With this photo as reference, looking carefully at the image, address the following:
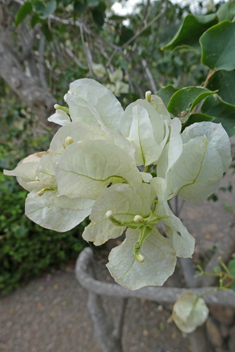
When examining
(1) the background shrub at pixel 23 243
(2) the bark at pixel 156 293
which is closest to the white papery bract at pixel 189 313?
(2) the bark at pixel 156 293

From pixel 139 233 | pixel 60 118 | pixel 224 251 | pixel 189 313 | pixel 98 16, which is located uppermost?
pixel 98 16

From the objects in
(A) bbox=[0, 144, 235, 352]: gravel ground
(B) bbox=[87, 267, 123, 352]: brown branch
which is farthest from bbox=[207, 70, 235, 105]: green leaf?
(A) bbox=[0, 144, 235, 352]: gravel ground

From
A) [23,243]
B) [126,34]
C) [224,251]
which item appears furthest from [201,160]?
[23,243]

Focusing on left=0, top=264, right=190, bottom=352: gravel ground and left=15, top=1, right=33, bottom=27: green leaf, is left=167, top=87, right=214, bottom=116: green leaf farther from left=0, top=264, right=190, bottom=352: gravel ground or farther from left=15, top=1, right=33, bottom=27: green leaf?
left=0, top=264, right=190, bottom=352: gravel ground

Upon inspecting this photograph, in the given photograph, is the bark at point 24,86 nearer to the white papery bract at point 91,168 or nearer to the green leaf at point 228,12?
the green leaf at point 228,12

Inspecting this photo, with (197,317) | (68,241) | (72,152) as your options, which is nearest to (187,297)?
(197,317)

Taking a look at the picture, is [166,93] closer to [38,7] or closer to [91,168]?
[91,168]

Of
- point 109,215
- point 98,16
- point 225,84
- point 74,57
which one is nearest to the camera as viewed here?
point 109,215

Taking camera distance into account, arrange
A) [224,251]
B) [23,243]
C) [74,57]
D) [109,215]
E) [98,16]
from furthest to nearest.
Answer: [23,243]
[74,57]
[224,251]
[98,16]
[109,215]
